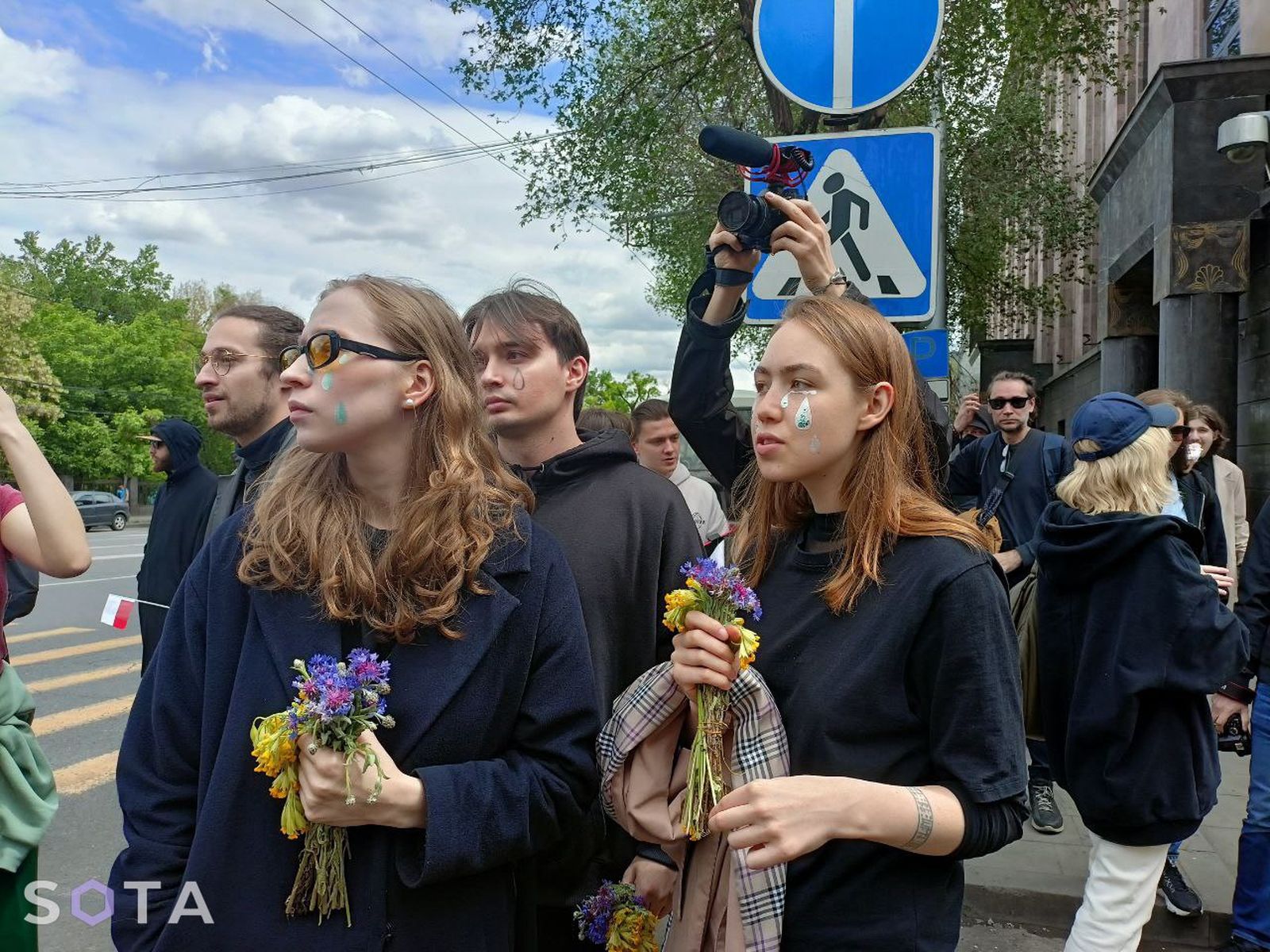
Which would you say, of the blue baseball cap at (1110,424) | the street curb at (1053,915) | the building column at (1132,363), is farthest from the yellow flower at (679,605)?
the building column at (1132,363)

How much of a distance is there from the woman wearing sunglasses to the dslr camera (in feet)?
2.47

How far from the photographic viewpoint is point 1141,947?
4.02m

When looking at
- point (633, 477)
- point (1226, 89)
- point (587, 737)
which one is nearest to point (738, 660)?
point (587, 737)

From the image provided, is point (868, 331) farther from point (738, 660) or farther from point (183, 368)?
point (183, 368)

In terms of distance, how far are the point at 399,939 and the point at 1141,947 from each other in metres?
3.57

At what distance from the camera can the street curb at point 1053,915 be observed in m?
4.04

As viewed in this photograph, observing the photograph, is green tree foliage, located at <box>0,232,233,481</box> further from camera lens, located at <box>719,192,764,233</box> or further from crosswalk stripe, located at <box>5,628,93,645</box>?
camera lens, located at <box>719,192,764,233</box>

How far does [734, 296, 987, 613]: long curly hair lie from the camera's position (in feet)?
5.63

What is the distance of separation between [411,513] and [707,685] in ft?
2.17

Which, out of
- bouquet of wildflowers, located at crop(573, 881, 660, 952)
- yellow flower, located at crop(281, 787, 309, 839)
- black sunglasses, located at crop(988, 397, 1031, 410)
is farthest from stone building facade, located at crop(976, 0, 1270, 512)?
yellow flower, located at crop(281, 787, 309, 839)

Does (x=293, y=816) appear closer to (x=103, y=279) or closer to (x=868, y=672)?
(x=868, y=672)

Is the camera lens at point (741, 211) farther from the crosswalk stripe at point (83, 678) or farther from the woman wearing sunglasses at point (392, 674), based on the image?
the crosswalk stripe at point (83, 678)

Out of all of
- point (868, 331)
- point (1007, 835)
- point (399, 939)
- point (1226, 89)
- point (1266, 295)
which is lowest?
point (399, 939)

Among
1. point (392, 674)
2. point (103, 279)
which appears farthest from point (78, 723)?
point (103, 279)
